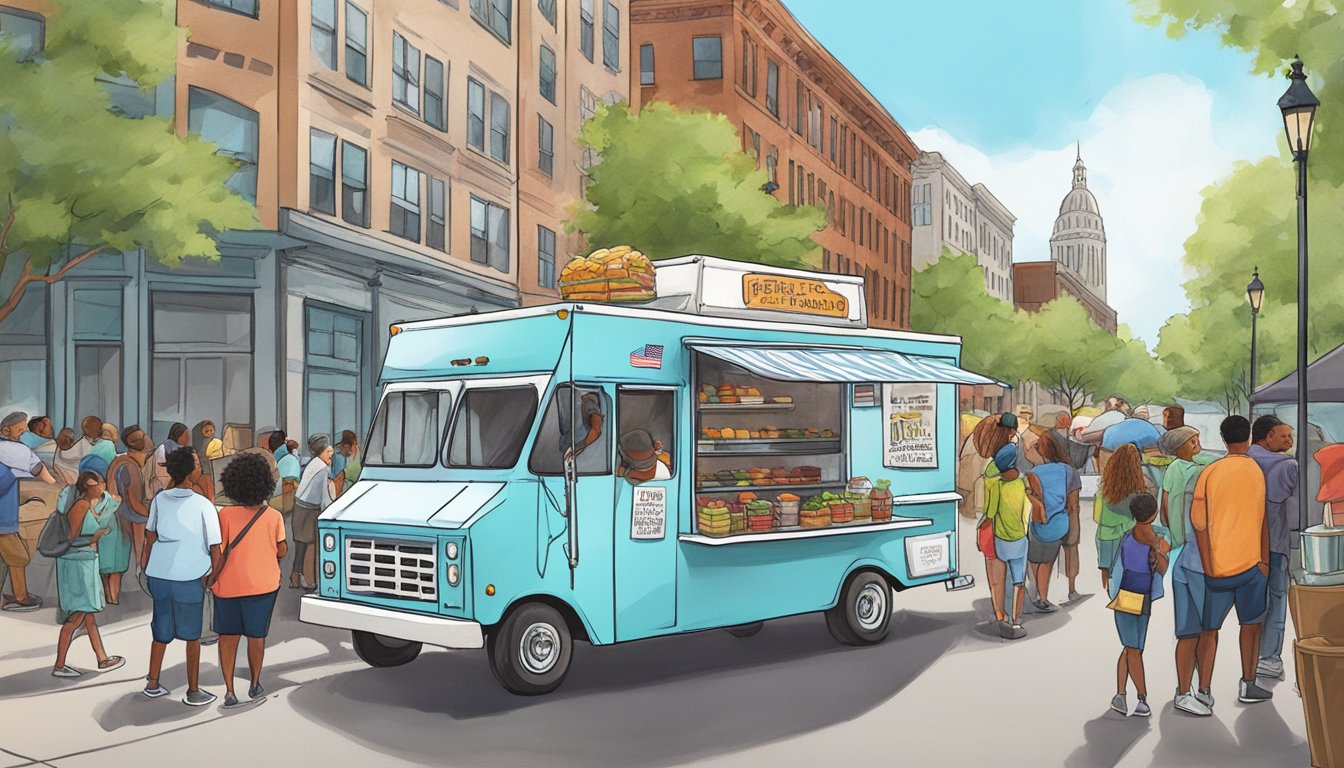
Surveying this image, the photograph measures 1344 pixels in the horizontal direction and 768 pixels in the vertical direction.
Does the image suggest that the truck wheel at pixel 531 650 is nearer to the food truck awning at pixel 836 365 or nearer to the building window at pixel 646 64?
the food truck awning at pixel 836 365

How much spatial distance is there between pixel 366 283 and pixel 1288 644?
18.8 meters

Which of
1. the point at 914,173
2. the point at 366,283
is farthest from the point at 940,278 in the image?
the point at 366,283

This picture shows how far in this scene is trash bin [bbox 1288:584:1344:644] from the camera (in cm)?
684

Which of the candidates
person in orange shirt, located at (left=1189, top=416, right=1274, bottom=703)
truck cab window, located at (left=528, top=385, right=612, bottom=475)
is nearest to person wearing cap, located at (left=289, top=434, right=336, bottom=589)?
truck cab window, located at (left=528, top=385, right=612, bottom=475)

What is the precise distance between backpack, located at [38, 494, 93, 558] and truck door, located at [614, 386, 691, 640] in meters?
3.99

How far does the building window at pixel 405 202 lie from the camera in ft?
88.5

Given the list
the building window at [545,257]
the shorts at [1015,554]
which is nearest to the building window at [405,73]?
the building window at [545,257]

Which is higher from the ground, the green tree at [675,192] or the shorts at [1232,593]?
the green tree at [675,192]

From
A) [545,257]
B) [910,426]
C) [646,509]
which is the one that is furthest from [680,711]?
[545,257]

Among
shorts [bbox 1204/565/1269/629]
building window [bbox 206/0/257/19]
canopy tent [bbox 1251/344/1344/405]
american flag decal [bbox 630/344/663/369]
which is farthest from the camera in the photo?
building window [bbox 206/0/257/19]

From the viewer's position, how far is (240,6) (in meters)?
22.9

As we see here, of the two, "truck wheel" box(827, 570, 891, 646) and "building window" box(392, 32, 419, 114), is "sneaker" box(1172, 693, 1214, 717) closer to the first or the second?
"truck wheel" box(827, 570, 891, 646)

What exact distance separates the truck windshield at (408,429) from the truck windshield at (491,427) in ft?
0.63

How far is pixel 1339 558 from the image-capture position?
23.2 feet
